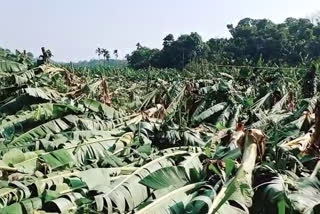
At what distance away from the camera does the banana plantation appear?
315cm

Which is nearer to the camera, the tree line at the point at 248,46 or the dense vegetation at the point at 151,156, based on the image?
the dense vegetation at the point at 151,156

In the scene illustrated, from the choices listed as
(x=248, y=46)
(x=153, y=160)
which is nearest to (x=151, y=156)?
(x=153, y=160)

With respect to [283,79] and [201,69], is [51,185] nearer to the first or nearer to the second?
[283,79]

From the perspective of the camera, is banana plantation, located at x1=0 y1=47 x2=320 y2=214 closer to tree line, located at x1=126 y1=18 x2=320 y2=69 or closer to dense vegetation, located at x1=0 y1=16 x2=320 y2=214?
dense vegetation, located at x1=0 y1=16 x2=320 y2=214

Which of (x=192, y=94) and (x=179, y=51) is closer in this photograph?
(x=192, y=94)

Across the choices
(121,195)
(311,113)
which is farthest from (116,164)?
(311,113)

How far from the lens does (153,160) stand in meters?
4.00

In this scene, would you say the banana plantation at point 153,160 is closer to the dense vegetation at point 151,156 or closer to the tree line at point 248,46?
the dense vegetation at point 151,156

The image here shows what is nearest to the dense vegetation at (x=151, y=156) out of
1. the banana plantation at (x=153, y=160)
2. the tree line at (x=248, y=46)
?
the banana plantation at (x=153, y=160)

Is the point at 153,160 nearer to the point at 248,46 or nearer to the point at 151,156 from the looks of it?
the point at 151,156

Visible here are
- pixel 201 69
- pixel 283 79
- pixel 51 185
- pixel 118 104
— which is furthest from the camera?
pixel 201 69

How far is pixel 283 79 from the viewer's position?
30.8 ft

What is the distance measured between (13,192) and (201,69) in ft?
25.7

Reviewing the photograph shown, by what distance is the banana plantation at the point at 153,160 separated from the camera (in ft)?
10.3
